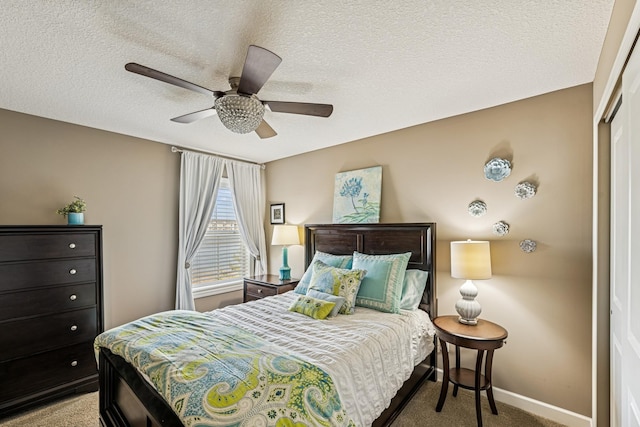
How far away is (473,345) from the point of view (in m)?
2.11

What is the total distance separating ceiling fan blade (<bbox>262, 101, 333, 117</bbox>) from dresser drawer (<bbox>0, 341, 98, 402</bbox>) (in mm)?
2761

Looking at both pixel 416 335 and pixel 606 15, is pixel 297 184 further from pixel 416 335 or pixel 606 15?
pixel 606 15

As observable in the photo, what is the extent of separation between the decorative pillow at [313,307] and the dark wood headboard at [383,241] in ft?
3.25

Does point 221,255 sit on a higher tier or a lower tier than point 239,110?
lower

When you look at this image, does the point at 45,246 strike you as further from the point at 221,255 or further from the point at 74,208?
the point at 221,255

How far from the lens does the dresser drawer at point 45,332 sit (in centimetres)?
231

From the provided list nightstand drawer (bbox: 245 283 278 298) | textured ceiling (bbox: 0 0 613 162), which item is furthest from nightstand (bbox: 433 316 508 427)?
nightstand drawer (bbox: 245 283 278 298)

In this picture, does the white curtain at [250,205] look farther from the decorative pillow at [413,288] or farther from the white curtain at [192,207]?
the decorative pillow at [413,288]

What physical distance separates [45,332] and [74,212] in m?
1.07

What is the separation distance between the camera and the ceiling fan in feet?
4.95

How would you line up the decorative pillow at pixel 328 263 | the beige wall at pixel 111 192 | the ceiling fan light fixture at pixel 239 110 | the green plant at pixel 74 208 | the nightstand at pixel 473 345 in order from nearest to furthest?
the ceiling fan light fixture at pixel 239 110
the nightstand at pixel 473 345
the beige wall at pixel 111 192
the green plant at pixel 74 208
the decorative pillow at pixel 328 263

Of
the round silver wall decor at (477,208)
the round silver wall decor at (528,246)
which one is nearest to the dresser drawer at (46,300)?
the round silver wall decor at (477,208)

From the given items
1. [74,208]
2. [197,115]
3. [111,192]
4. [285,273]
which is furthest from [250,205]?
[197,115]

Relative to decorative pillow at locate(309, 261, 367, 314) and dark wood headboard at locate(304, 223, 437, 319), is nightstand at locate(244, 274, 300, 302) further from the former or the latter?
decorative pillow at locate(309, 261, 367, 314)
